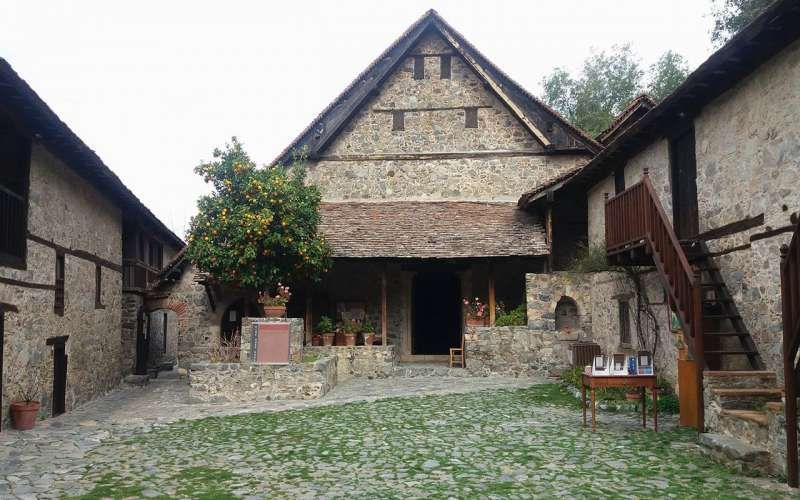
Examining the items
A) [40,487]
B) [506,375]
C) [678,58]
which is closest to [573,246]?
[506,375]

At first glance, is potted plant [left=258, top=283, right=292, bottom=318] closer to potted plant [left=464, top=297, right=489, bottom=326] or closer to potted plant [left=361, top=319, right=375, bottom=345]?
potted plant [left=361, top=319, right=375, bottom=345]

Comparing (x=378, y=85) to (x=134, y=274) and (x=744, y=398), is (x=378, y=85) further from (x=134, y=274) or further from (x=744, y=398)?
(x=744, y=398)

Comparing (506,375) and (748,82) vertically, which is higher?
(748,82)

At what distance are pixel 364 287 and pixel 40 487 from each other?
12800mm

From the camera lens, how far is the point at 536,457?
761 cm

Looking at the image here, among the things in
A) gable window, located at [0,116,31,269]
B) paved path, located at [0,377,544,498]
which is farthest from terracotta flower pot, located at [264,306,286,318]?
gable window, located at [0,116,31,269]

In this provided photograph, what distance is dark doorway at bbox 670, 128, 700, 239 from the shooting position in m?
10.8

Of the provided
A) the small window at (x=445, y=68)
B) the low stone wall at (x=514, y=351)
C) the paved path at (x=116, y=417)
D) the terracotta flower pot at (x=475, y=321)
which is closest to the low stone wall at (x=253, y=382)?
the paved path at (x=116, y=417)

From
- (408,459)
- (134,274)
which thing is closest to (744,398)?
(408,459)

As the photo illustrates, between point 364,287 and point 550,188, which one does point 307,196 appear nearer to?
point 364,287

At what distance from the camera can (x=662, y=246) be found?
983 centimetres

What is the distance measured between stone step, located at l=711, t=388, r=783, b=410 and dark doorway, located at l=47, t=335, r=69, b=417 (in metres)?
11.6

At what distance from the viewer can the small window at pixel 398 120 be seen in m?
19.8

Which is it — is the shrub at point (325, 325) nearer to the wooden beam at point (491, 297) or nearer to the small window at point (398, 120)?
the wooden beam at point (491, 297)
